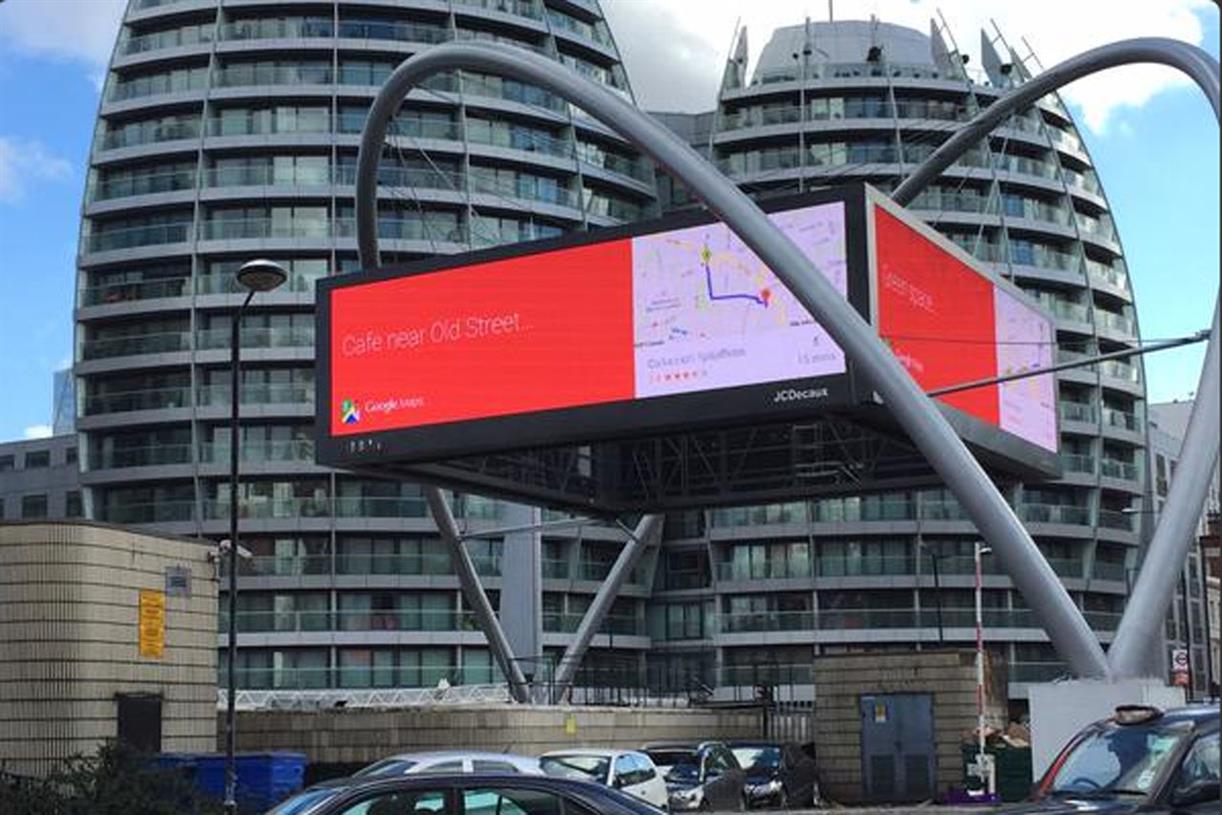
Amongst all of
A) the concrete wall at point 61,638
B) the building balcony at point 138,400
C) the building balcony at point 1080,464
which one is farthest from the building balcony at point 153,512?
the concrete wall at point 61,638

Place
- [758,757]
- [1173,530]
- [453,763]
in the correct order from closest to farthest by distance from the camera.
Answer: [453,763]
[1173,530]
[758,757]

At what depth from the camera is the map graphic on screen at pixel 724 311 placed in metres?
32.0

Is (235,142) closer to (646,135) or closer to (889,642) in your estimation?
(889,642)

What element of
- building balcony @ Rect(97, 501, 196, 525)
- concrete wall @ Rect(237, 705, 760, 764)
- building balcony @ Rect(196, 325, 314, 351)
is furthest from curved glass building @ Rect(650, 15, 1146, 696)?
concrete wall @ Rect(237, 705, 760, 764)

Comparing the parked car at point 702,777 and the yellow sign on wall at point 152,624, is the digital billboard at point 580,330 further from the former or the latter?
the parked car at point 702,777

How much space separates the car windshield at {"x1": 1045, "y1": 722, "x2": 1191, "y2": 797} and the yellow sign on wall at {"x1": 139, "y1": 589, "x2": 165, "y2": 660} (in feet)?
74.2

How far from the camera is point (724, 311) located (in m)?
33.3

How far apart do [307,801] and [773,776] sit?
25701 mm

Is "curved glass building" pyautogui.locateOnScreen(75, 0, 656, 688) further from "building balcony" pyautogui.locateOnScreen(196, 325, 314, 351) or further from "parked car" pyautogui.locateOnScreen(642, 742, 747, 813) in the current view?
"parked car" pyautogui.locateOnScreen(642, 742, 747, 813)

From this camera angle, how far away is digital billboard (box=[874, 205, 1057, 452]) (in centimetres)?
3272

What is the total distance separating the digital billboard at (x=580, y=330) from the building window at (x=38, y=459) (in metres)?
63.6

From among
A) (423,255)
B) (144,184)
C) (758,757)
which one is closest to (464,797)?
(758,757)

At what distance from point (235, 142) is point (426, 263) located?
52387 millimetres

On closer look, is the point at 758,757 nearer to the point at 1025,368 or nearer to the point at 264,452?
the point at 1025,368
